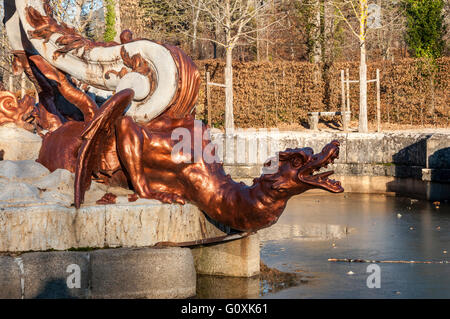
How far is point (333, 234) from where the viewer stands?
8258 millimetres

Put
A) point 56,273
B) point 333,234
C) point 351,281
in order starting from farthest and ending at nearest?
1. point 333,234
2. point 351,281
3. point 56,273

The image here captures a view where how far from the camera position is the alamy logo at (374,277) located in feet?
19.0

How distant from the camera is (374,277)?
6016 mm

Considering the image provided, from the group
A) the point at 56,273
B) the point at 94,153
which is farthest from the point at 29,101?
the point at 56,273

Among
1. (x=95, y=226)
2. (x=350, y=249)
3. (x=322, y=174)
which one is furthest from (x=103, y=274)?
(x=350, y=249)

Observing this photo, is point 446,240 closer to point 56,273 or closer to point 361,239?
point 361,239

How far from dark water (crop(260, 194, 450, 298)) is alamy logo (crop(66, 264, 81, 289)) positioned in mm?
1478

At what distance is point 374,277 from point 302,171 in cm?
144

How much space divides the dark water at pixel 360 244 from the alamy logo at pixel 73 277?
148cm

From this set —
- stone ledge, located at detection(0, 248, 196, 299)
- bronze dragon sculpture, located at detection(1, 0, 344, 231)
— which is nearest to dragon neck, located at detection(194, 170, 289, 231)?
bronze dragon sculpture, located at detection(1, 0, 344, 231)

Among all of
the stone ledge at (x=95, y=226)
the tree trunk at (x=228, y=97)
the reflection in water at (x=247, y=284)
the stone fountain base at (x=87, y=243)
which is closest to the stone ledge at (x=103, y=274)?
the stone fountain base at (x=87, y=243)

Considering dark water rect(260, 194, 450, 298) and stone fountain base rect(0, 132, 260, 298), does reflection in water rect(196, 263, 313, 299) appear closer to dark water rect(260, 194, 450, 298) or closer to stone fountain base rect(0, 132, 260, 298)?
dark water rect(260, 194, 450, 298)

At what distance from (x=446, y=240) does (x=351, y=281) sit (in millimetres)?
2261

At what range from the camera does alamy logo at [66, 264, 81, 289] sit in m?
5.10
